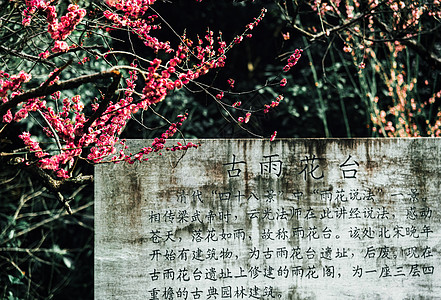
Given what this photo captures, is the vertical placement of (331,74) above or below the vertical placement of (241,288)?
above

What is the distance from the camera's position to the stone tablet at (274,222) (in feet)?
8.91

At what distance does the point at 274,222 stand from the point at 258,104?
192cm

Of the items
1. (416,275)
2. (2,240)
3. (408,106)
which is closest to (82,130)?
(416,275)

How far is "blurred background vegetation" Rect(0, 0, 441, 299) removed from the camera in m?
3.95

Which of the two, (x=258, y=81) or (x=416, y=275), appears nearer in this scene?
(x=416, y=275)

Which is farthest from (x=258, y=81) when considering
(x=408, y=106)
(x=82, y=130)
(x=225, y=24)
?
(x=82, y=130)

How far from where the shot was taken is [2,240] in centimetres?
393

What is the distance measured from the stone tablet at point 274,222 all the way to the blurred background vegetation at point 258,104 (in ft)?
3.21

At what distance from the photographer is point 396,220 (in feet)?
9.47

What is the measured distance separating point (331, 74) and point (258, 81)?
2.80 feet

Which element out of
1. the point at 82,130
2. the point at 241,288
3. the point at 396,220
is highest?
the point at 82,130

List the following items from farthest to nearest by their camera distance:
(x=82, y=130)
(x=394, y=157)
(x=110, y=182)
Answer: (x=394, y=157) → (x=110, y=182) → (x=82, y=130)

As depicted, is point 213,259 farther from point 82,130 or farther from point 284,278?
point 82,130

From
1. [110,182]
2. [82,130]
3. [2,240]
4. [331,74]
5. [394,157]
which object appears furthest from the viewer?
[331,74]
